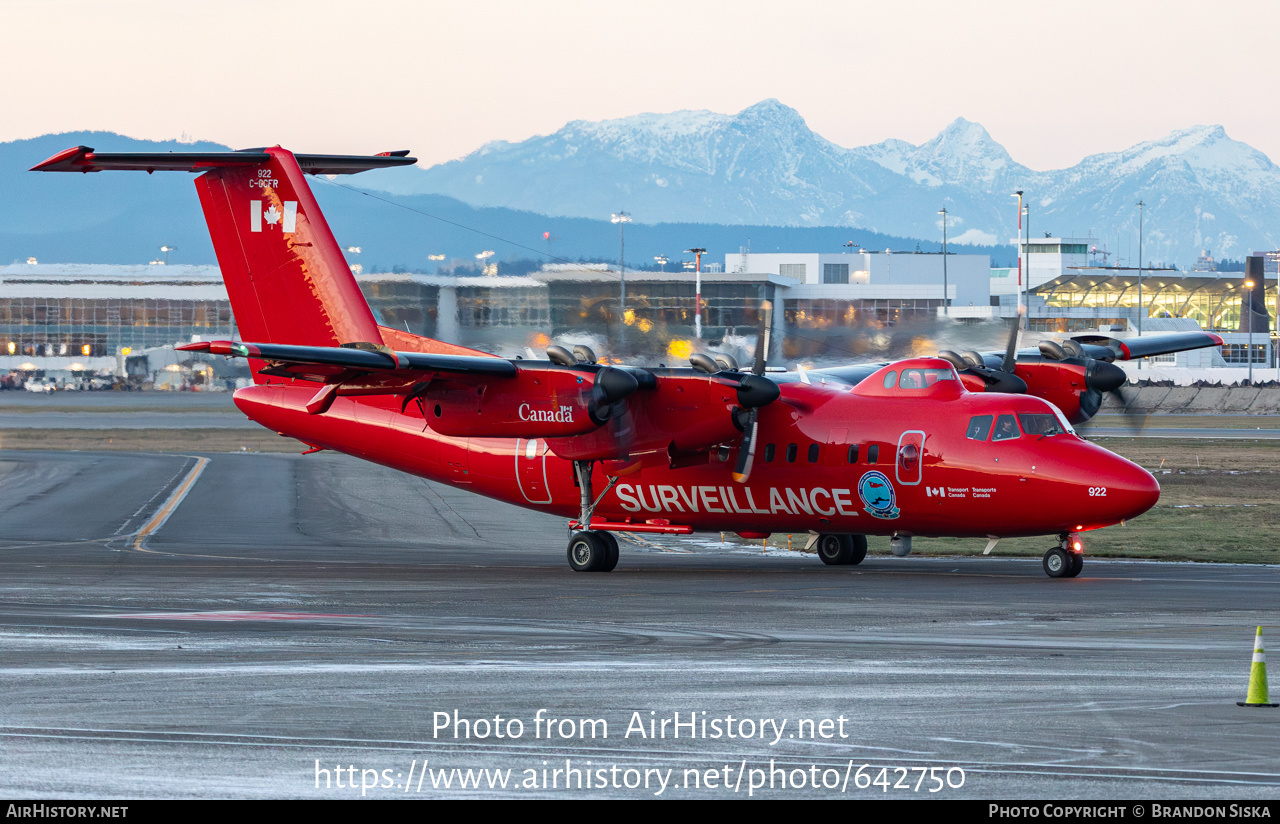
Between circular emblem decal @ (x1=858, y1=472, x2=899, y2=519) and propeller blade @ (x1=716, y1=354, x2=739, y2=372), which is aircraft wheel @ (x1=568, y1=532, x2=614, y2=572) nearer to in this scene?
propeller blade @ (x1=716, y1=354, x2=739, y2=372)

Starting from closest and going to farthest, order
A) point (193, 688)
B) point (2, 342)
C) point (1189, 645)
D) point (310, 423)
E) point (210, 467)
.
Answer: point (193, 688) → point (1189, 645) → point (310, 423) → point (210, 467) → point (2, 342)

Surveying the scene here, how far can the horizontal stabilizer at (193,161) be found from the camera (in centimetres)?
2564

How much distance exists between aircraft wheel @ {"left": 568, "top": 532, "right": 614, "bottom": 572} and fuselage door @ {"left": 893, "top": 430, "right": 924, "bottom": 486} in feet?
19.7

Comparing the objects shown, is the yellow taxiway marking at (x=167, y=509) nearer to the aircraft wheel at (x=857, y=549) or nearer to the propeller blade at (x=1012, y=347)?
the aircraft wheel at (x=857, y=549)

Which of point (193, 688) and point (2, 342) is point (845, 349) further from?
point (2, 342)

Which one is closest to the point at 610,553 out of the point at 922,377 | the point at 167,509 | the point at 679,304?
the point at 922,377

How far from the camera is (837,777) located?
396 inches

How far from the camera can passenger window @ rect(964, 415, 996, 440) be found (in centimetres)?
2455

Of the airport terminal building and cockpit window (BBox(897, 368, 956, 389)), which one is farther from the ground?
the airport terminal building

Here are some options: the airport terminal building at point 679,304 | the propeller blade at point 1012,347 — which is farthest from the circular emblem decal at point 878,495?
the airport terminal building at point 679,304

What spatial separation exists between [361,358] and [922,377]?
10.4 meters

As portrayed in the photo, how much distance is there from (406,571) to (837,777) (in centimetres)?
1734

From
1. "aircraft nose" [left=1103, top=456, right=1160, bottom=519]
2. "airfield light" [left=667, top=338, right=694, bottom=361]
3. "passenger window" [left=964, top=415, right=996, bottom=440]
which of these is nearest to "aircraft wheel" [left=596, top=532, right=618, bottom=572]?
"airfield light" [left=667, top=338, right=694, bottom=361]

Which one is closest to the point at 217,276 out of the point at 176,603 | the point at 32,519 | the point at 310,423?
the point at 32,519
